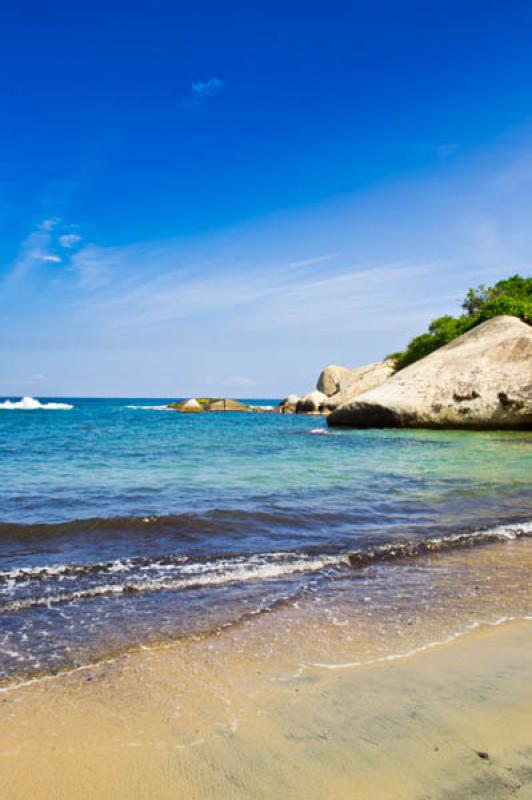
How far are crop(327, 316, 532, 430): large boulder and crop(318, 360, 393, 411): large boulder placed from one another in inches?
409

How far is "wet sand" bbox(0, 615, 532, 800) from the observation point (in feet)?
7.23

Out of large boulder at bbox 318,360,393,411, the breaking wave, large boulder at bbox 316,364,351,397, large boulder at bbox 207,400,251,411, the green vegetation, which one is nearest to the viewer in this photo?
the breaking wave

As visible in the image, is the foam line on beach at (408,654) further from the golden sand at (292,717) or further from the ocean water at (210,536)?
the ocean water at (210,536)

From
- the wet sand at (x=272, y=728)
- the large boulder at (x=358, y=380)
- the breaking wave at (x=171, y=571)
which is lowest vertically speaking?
the breaking wave at (x=171, y=571)

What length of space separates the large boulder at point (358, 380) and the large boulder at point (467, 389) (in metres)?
10.4

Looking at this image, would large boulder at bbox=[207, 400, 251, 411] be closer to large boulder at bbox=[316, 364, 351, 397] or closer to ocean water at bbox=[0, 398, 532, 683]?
large boulder at bbox=[316, 364, 351, 397]

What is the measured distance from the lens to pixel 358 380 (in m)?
43.2

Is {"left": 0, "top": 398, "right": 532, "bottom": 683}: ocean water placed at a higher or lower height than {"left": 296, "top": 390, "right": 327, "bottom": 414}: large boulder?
lower

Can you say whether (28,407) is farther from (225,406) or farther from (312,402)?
(312,402)

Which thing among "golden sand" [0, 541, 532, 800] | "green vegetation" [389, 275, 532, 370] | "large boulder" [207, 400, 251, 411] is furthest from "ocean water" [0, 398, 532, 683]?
"large boulder" [207, 400, 251, 411]

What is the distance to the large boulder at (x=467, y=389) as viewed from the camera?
858 inches

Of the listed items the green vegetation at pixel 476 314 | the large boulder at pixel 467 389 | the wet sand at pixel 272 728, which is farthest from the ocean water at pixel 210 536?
the green vegetation at pixel 476 314

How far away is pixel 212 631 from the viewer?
12.8 feet

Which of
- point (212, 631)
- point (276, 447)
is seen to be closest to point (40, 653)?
point (212, 631)
